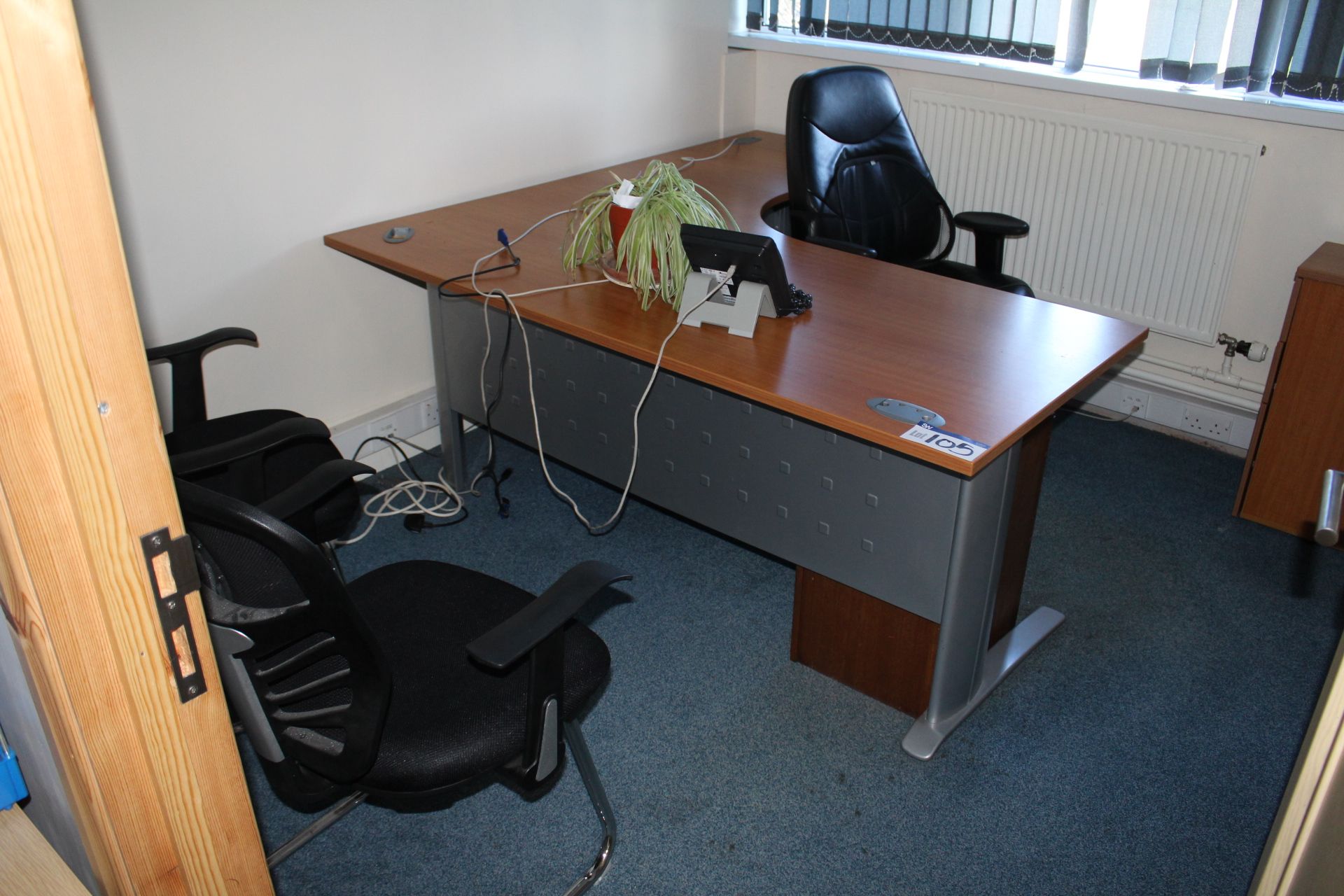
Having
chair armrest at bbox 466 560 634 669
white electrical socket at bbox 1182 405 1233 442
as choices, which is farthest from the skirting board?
chair armrest at bbox 466 560 634 669

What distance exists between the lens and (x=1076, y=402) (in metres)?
3.46

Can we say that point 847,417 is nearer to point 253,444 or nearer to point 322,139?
point 253,444

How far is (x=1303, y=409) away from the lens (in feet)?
8.66

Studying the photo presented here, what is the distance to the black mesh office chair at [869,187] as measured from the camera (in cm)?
278

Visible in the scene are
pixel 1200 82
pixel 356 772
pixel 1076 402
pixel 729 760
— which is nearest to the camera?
pixel 356 772

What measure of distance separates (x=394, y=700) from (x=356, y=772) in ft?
0.42

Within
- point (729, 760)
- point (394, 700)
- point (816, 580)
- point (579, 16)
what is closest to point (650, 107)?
point (579, 16)

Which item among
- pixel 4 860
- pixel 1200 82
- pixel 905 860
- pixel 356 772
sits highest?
pixel 1200 82

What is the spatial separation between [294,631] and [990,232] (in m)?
2.20

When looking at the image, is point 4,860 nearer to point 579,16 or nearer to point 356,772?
point 356,772

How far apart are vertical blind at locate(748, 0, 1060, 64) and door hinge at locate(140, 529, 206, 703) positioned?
318 cm

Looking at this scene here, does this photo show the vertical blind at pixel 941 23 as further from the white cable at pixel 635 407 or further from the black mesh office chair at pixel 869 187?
the white cable at pixel 635 407

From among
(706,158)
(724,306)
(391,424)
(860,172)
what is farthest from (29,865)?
(706,158)

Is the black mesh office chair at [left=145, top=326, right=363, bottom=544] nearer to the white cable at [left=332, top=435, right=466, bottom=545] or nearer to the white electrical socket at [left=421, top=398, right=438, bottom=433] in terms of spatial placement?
the white cable at [left=332, top=435, right=466, bottom=545]
